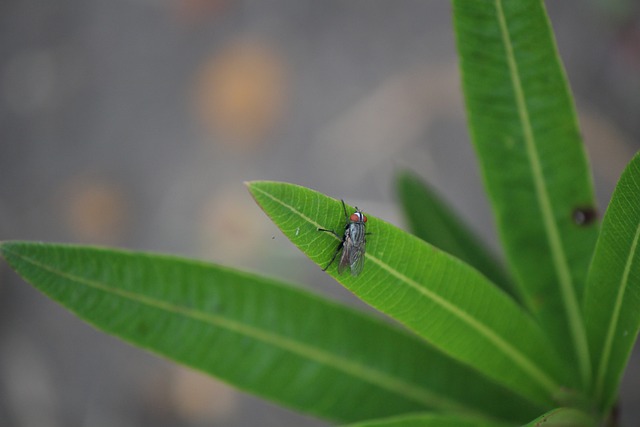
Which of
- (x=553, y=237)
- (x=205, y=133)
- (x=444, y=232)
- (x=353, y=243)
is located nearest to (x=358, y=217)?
(x=353, y=243)

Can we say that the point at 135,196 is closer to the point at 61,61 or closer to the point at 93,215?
the point at 93,215

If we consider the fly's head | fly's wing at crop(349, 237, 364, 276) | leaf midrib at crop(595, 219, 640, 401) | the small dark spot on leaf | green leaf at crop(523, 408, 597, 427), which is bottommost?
green leaf at crop(523, 408, 597, 427)

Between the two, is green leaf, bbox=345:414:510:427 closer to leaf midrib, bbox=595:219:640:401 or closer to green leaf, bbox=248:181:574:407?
green leaf, bbox=248:181:574:407

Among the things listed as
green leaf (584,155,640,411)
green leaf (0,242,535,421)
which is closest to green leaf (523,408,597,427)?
green leaf (584,155,640,411)

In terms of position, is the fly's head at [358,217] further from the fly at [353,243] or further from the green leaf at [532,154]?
the green leaf at [532,154]

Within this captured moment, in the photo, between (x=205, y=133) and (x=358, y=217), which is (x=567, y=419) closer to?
(x=358, y=217)
